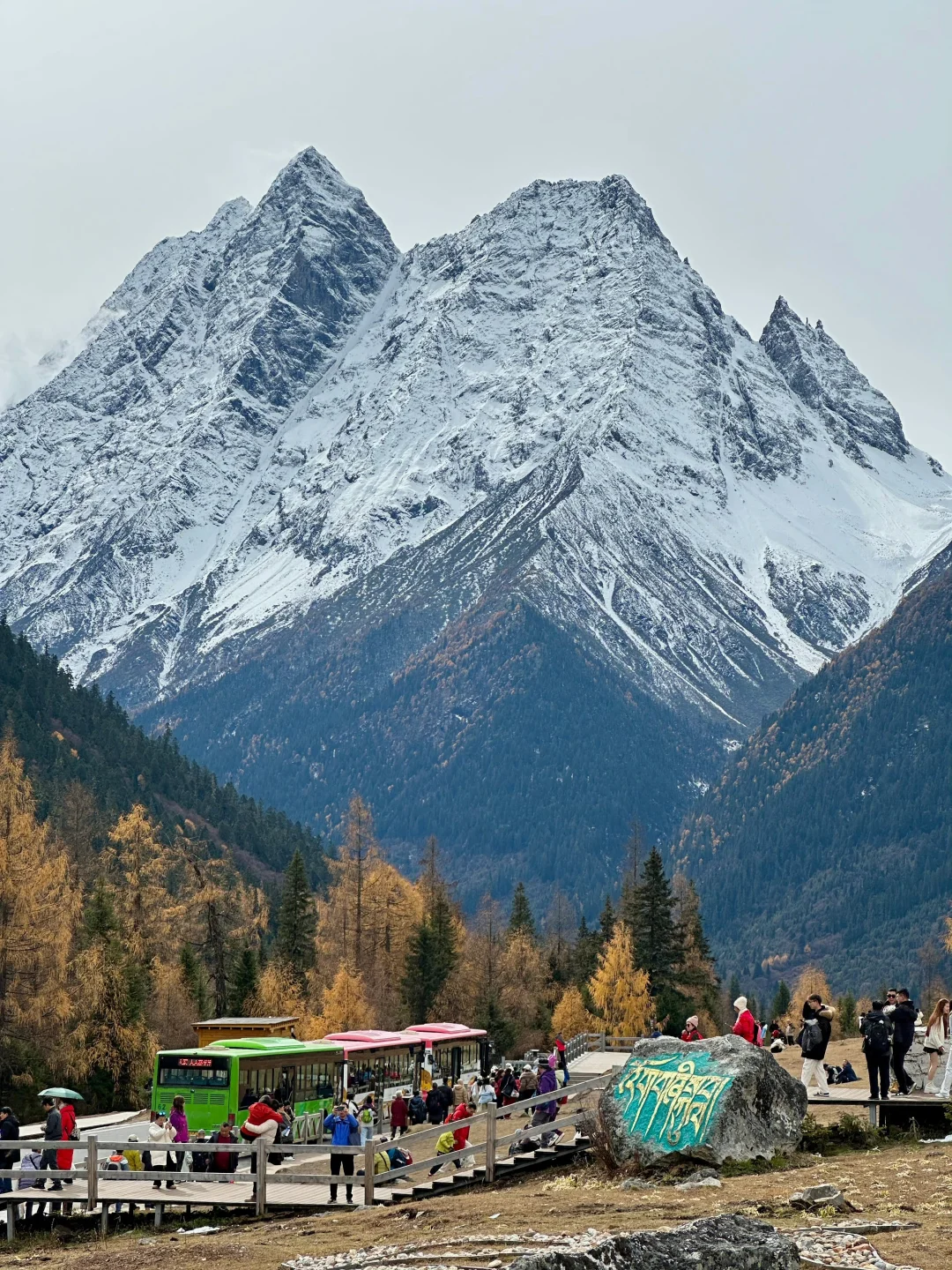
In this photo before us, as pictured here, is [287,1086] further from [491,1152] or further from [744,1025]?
[491,1152]

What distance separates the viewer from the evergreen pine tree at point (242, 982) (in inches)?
3428

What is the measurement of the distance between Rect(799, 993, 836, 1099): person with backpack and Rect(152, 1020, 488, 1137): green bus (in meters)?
18.0

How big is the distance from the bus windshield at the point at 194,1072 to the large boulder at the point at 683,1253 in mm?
34325

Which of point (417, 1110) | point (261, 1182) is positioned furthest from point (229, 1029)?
point (261, 1182)

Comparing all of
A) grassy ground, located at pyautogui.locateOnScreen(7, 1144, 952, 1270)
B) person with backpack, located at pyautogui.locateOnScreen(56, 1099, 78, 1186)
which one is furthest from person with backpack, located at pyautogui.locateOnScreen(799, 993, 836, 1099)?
person with backpack, located at pyautogui.locateOnScreen(56, 1099, 78, 1186)

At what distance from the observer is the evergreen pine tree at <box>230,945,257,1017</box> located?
8706cm

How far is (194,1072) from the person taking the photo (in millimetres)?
52781

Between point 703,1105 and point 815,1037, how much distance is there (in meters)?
7.02

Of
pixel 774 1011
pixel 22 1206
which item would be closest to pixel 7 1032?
pixel 22 1206

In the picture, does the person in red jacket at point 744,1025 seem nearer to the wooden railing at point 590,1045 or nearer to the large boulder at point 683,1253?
the large boulder at point 683,1253

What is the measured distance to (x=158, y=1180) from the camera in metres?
34.7

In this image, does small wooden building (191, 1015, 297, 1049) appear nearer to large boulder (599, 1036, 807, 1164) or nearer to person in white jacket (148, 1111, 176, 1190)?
person in white jacket (148, 1111, 176, 1190)

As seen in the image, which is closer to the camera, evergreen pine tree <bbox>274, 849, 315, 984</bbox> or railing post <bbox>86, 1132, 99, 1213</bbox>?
railing post <bbox>86, 1132, 99, 1213</bbox>

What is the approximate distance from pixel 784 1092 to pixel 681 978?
253 feet
